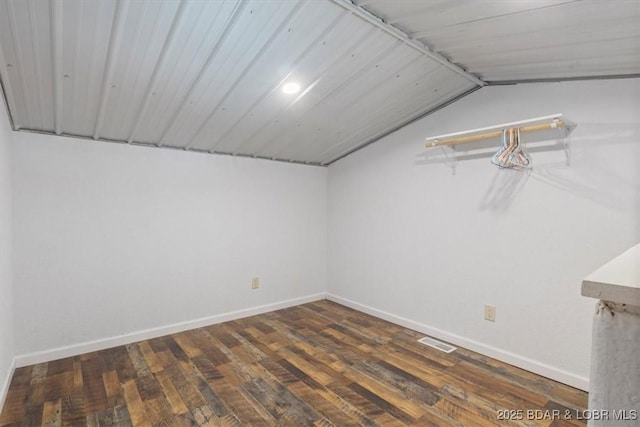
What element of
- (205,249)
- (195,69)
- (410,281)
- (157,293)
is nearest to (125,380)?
(157,293)

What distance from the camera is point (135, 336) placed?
2.72 metres

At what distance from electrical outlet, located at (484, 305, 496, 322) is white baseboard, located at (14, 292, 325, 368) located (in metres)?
2.05

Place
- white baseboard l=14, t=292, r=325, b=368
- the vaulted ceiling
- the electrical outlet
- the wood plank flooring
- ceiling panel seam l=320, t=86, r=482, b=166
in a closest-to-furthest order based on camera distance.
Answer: the vaulted ceiling, the wood plank flooring, white baseboard l=14, t=292, r=325, b=368, the electrical outlet, ceiling panel seam l=320, t=86, r=482, b=166

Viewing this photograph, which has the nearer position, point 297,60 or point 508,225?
point 297,60

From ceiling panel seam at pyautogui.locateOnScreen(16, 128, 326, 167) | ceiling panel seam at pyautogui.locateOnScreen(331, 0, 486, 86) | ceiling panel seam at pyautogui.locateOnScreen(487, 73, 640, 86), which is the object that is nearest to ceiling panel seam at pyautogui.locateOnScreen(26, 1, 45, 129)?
ceiling panel seam at pyautogui.locateOnScreen(16, 128, 326, 167)

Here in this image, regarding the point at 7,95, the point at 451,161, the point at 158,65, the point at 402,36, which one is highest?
the point at 402,36

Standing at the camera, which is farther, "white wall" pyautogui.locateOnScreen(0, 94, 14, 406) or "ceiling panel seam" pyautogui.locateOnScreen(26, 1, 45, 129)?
"white wall" pyautogui.locateOnScreen(0, 94, 14, 406)

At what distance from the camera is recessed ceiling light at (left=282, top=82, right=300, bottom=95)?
7.01ft

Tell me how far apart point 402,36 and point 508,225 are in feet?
5.13

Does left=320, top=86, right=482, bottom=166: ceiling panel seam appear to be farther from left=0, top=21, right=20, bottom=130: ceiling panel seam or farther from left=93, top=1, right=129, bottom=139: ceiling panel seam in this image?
left=0, top=21, right=20, bottom=130: ceiling panel seam

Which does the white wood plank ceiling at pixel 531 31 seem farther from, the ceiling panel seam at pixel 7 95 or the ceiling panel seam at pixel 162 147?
the ceiling panel seam at pixel 162 147

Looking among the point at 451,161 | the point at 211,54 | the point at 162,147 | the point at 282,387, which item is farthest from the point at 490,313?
the point at 162,147

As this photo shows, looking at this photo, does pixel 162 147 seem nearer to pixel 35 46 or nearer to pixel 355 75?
pixel 35 46

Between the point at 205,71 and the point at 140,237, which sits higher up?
the point at 205,71
